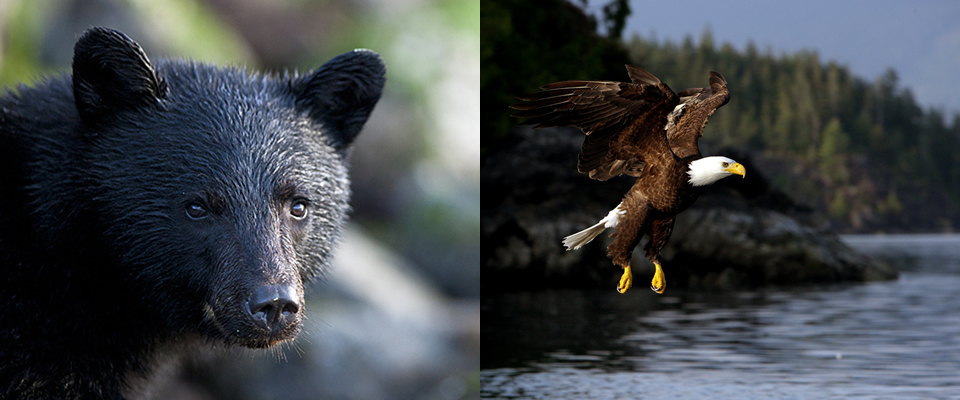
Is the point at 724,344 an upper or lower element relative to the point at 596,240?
lower

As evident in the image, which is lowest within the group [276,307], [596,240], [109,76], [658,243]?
[276,307]

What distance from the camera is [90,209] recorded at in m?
3.70

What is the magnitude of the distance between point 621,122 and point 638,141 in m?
0.07

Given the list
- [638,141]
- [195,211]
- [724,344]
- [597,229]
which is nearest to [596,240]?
[724,344]

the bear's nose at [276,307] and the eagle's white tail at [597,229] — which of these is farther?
the bear's nose at [276,307]

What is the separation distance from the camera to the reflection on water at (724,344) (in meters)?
8.47

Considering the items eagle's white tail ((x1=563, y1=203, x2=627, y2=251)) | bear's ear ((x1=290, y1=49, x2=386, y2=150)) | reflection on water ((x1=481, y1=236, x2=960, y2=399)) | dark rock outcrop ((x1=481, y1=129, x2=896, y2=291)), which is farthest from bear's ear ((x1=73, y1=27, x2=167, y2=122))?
dark rock outcrop ((x1=481, y1=129, x2=896, y2=291))

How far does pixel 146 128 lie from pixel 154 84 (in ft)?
0.58

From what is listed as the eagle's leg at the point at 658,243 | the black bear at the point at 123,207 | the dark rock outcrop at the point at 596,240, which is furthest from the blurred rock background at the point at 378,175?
the dark rock outcrop at the point at 596,240

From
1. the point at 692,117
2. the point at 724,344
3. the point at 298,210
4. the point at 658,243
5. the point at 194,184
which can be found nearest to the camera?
the point at 658,243

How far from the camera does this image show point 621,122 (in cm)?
250

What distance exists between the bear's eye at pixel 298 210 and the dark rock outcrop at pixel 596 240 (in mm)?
12079

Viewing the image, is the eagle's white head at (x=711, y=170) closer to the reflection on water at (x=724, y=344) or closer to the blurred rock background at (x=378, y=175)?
the blurred rock background at (x=378, y=175)

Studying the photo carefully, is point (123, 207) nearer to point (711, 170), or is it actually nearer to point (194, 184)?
point (194, 184)
